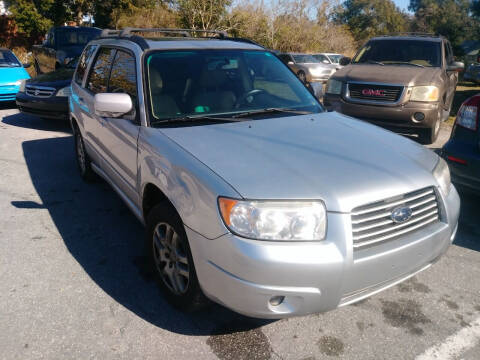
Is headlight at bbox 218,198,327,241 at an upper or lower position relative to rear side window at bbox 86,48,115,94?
lower

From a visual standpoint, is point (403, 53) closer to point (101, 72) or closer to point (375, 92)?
point (375, 92)

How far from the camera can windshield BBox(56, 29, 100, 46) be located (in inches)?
478

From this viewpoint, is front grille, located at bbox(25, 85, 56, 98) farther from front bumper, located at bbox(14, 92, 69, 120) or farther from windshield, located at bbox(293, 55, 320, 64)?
windshield, located at bbox(293, 55, 320, 64)

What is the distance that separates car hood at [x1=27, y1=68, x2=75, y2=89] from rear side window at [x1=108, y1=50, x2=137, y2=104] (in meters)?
4.79

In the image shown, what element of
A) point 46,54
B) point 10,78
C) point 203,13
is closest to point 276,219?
point 10,78

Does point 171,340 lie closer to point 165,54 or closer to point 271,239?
point 271,239

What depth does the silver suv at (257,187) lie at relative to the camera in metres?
2.16

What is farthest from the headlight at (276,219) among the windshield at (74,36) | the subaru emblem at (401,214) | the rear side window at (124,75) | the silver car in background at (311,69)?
the silver car in background at (311,69)

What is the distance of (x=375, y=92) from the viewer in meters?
6.71

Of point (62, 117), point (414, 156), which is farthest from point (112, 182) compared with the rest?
point (62, 117)

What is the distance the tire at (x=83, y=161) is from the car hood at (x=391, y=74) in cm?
425

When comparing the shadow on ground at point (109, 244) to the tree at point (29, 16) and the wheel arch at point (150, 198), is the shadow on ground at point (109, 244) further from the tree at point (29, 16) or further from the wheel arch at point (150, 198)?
the tree at point (29, 16)

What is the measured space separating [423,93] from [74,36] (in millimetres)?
9890

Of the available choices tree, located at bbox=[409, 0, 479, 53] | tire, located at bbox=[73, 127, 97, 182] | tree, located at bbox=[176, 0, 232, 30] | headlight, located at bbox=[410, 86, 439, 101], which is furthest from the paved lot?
tree, located at bbox=[409, 0, 479, 53]
